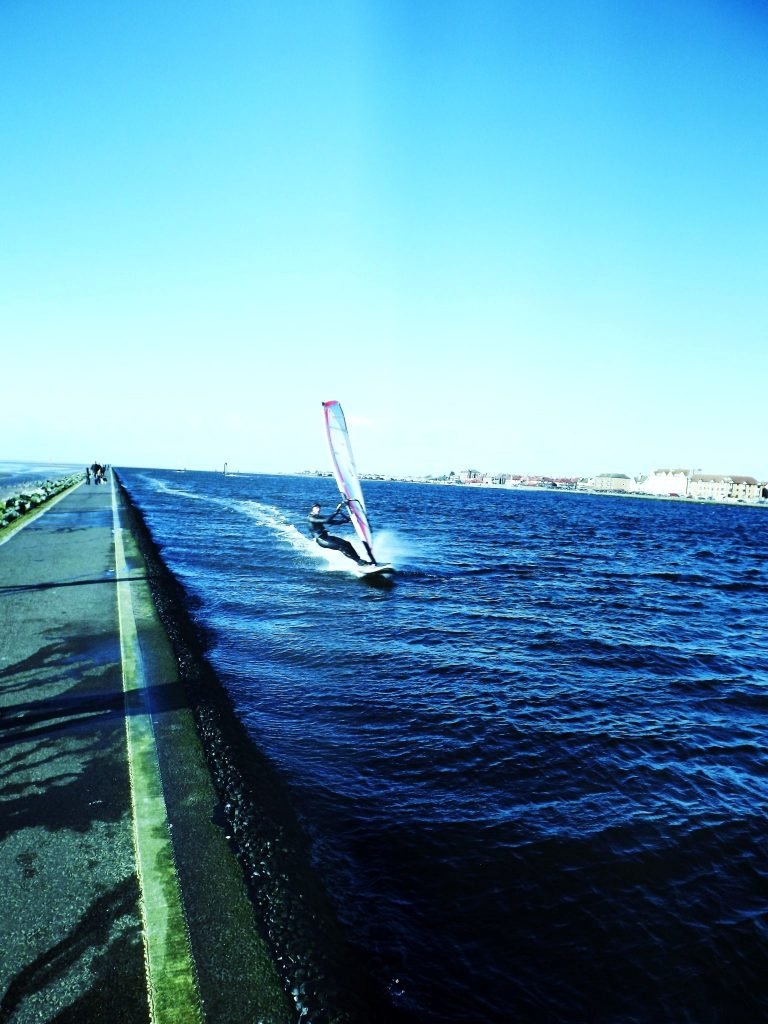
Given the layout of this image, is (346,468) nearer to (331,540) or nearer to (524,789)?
(331,540)

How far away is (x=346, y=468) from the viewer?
25.9 m

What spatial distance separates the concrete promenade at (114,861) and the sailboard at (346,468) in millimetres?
16274

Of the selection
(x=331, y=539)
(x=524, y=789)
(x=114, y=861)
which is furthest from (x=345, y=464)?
(x=114, y=861)

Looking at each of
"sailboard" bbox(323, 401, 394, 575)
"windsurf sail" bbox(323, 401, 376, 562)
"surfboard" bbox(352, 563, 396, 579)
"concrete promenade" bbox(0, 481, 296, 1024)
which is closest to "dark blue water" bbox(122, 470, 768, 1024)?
"concrete promenade" bbox(0, 481, 296, 1024)

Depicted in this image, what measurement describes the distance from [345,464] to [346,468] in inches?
7.9

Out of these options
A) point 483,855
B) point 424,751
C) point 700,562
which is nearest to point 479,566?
point 700,562

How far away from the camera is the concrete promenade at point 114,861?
3.47 meters

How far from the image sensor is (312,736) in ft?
28.1

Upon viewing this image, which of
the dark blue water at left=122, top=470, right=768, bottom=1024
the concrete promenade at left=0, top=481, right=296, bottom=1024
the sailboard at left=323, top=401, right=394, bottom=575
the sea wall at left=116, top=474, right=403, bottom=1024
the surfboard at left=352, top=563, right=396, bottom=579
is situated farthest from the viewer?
the sailboard at left=323, top=401, right=394, bottom=575

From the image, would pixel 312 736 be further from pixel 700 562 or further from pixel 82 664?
pixel 700 562

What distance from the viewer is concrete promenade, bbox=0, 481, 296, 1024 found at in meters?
3.47

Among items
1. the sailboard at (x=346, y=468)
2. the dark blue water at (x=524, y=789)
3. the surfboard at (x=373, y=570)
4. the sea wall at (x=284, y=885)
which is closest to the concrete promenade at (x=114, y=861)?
the sea wall at (x=284, y=885)

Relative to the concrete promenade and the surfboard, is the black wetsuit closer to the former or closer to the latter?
the surfboard

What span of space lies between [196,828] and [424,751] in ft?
13.4
